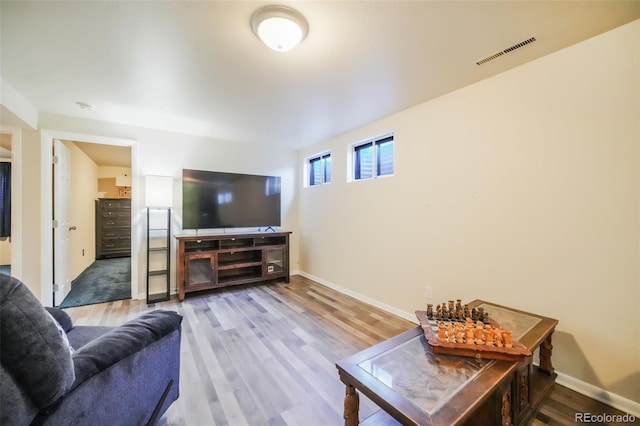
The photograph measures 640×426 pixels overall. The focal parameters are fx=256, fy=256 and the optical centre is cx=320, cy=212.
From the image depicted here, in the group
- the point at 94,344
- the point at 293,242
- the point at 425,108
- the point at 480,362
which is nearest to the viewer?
the point at 94,344

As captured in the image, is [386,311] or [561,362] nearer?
[561,362]

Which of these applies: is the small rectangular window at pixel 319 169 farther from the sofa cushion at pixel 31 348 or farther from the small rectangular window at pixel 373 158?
the sofa cushion at pixel 31 348

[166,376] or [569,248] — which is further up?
[569,248]

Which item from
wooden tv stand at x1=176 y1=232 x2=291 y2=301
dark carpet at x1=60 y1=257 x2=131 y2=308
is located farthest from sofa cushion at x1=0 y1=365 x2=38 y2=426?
dark carpet at x1=60 y1=257 x2=131 y2=308

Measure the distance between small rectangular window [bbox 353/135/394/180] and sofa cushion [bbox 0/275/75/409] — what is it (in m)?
2.97

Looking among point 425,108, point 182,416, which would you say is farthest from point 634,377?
point 182,416

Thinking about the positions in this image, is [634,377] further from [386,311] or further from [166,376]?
[166,376]

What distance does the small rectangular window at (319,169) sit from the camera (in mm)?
4180

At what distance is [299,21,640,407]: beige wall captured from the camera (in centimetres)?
156

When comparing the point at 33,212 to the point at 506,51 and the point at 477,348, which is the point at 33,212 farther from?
the point at 506,51

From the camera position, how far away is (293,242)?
15.3ft

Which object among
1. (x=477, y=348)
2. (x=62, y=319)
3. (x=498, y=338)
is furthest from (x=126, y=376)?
(x=498, y=338)

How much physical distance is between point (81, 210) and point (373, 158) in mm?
5102

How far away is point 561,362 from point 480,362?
1097 millimetres
